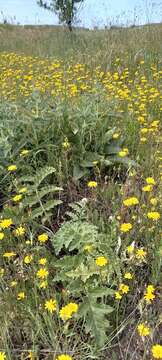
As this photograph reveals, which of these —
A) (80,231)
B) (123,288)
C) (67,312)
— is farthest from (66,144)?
(67,312)

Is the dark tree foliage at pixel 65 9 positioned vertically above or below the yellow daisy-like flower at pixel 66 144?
above

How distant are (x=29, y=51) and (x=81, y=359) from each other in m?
7.70

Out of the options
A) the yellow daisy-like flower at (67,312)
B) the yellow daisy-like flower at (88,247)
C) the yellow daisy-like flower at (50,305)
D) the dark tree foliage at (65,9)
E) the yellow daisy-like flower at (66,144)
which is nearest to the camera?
the yellow daisy-like flower at (67,312)

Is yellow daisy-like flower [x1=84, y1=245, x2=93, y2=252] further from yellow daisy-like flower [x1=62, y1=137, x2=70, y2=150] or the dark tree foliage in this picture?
the dark tree foliage

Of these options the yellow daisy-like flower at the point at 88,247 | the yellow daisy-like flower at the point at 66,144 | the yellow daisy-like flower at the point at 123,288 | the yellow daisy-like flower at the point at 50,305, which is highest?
the yellow daisy-like flower at the point at 66,144

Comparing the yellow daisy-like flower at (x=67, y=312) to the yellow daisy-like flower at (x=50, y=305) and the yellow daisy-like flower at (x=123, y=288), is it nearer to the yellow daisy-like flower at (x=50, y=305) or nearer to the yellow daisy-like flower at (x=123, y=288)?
the yellow daisy-like flower at (x=50, y=305)

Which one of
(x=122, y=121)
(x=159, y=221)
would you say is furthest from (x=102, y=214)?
(x=122, y=121)

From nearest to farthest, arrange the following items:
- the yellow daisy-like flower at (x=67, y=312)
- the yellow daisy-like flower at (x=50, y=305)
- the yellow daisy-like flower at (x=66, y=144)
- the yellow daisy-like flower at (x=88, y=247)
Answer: the yellow daisy-like flower at (x=67, y=312) → the yellow daisy-like flower at (x=50, y=305) → the yellow daisy-like flower at (x=88, y=247) → the yellow daisy-like flower at (x=66, y=144)

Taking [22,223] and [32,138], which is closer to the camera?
[22,223]

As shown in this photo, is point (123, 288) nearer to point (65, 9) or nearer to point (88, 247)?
point (88, 247)

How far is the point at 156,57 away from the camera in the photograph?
5.66m

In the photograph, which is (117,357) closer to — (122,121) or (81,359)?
(81,359)

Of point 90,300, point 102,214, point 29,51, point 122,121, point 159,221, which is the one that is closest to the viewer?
point 90,300

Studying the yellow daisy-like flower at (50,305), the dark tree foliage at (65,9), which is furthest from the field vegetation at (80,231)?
the dark tree foliage at (65,9)
